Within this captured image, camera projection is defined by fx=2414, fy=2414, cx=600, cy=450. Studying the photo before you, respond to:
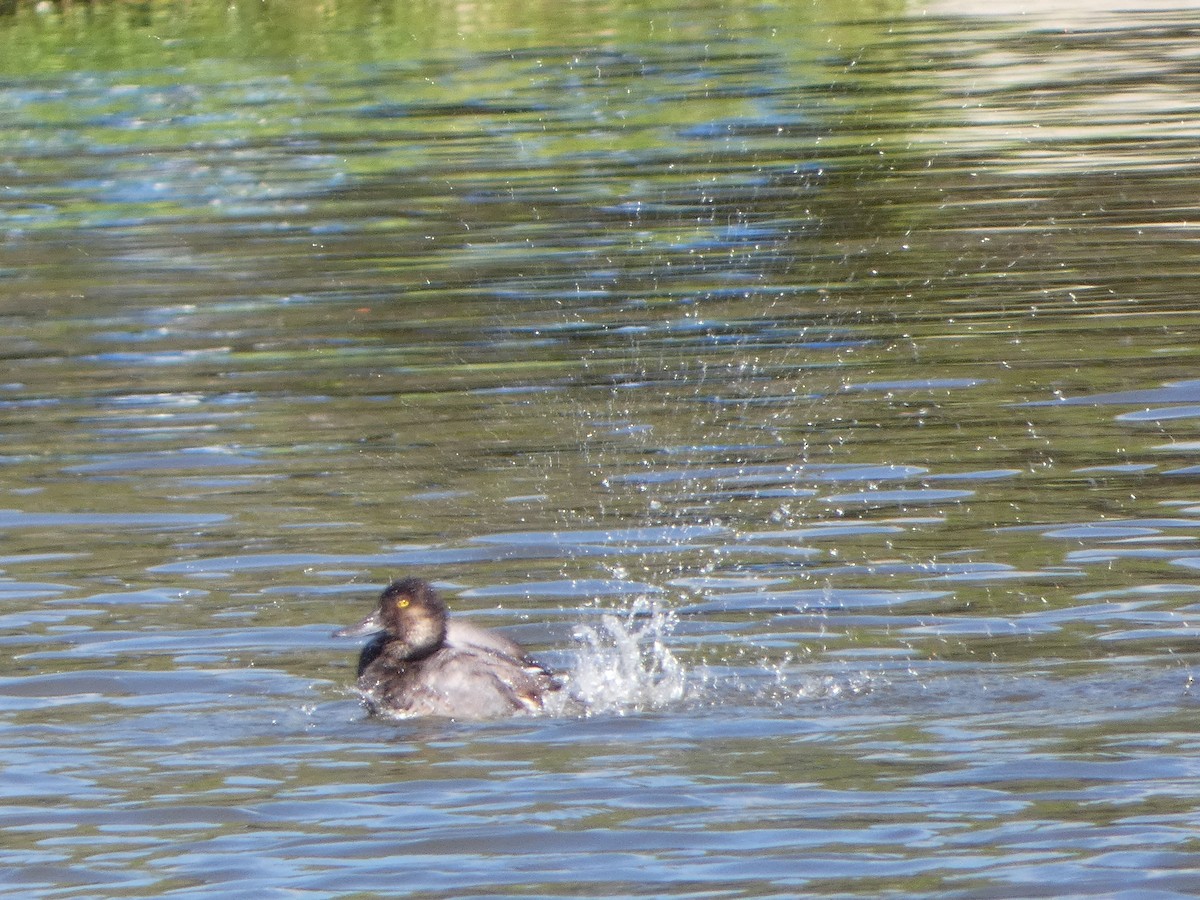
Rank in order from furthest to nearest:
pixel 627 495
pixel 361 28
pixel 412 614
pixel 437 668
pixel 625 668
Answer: pixel 361 28
pixel 627 495
pixel 412 614
pixel 625 668
pixel 437 668

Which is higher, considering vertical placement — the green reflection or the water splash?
the green reflection

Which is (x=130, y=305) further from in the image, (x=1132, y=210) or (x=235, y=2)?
(x=235, y=2)

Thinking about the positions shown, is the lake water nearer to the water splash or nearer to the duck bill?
the water splash

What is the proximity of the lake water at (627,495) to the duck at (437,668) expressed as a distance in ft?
0.51

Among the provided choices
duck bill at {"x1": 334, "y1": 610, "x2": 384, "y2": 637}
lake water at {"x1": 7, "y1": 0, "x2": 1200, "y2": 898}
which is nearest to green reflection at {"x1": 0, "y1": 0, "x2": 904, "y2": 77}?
lake water at {"x1": 7, "y1": 0, "x2": 1200, "y2": 898}

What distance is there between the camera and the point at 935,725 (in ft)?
24.3

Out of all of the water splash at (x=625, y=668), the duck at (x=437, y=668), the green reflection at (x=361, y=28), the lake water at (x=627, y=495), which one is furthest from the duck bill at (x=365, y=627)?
the green reflection at (x=361, y=28)

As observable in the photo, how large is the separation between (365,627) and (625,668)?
947 millimetres

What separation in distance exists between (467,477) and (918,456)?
2.02 meters

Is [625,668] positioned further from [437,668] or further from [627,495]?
[627,495]

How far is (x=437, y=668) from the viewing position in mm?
8094

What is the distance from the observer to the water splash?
7.97 m

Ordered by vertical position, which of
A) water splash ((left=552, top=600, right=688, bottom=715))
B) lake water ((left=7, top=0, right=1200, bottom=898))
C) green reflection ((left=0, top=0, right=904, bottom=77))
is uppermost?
green reflection ((left=0, top=0, right=904, bottom=77))

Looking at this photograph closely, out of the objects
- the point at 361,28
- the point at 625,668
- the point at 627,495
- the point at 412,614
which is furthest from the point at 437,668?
the point at 361,28
